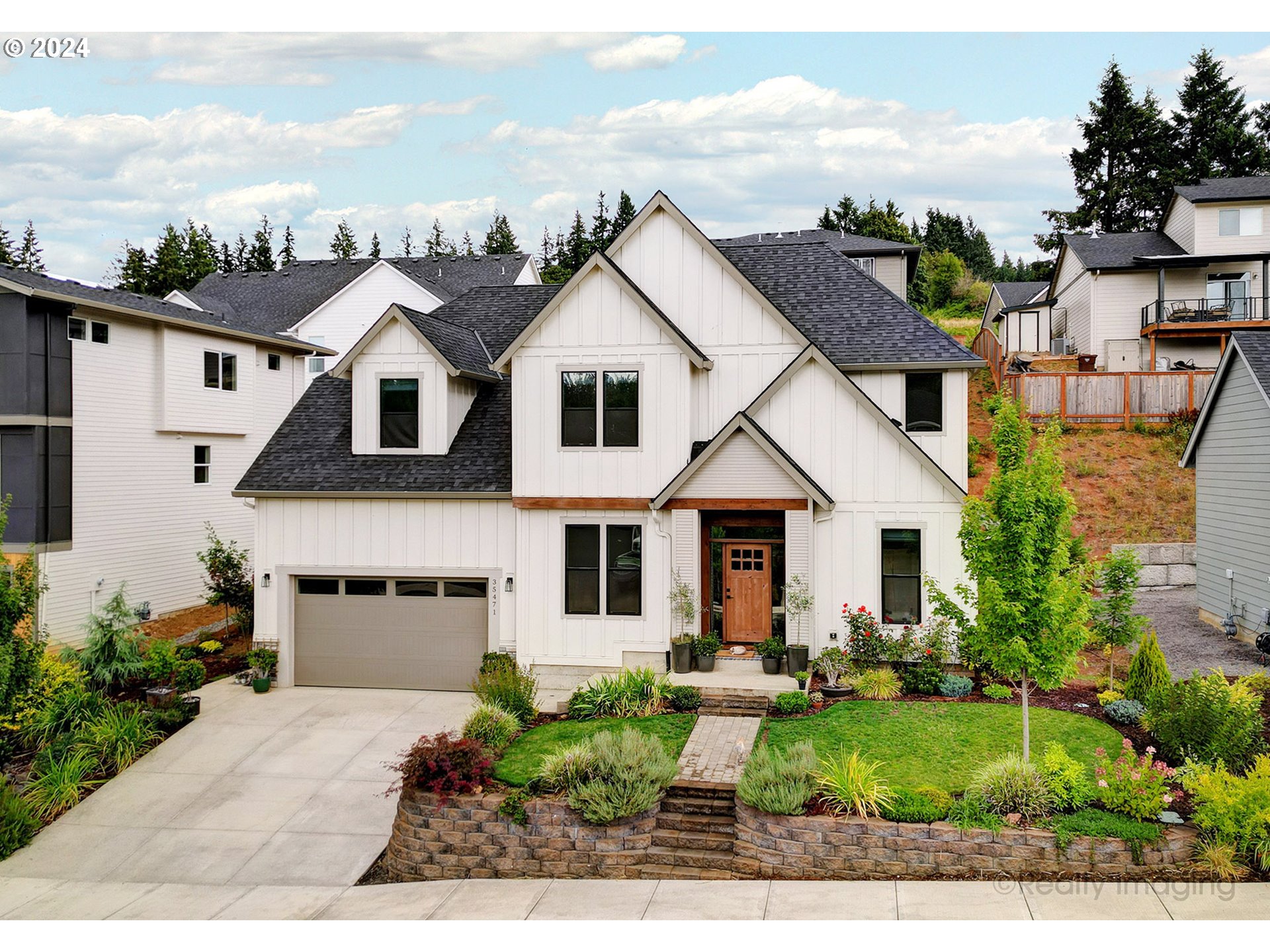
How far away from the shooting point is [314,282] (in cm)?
4169

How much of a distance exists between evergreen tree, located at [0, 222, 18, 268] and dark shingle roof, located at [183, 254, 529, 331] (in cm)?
1614

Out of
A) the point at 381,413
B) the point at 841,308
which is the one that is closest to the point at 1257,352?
the point at 841,308

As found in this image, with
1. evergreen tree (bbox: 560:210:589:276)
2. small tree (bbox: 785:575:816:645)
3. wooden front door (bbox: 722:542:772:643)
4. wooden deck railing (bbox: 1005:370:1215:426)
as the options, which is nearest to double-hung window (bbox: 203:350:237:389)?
wooden front door (bbox: 722:542:772:643)

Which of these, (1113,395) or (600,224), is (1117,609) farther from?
(600,224)

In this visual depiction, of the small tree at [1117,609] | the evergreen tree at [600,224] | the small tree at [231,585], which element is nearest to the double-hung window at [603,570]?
the small tree at [1117,609]

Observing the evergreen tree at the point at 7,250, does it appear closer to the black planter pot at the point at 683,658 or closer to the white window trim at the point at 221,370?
the white window trim at the point at 221,370

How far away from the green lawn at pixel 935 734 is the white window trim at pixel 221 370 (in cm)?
1870

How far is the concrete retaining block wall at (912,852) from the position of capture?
862 centimetres

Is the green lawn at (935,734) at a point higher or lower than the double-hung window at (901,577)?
lower

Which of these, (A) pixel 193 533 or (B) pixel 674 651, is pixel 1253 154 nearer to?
(B) pixel 674 651

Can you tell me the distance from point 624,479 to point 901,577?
17.1ft

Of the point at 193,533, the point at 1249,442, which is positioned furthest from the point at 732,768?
the point at 193,533

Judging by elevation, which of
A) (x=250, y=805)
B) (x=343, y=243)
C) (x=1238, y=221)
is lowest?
(x=250, y=805)

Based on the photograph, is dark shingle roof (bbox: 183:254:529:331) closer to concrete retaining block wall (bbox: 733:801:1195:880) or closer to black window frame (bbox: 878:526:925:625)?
black window frame (bbox: 878:526:925:625)
